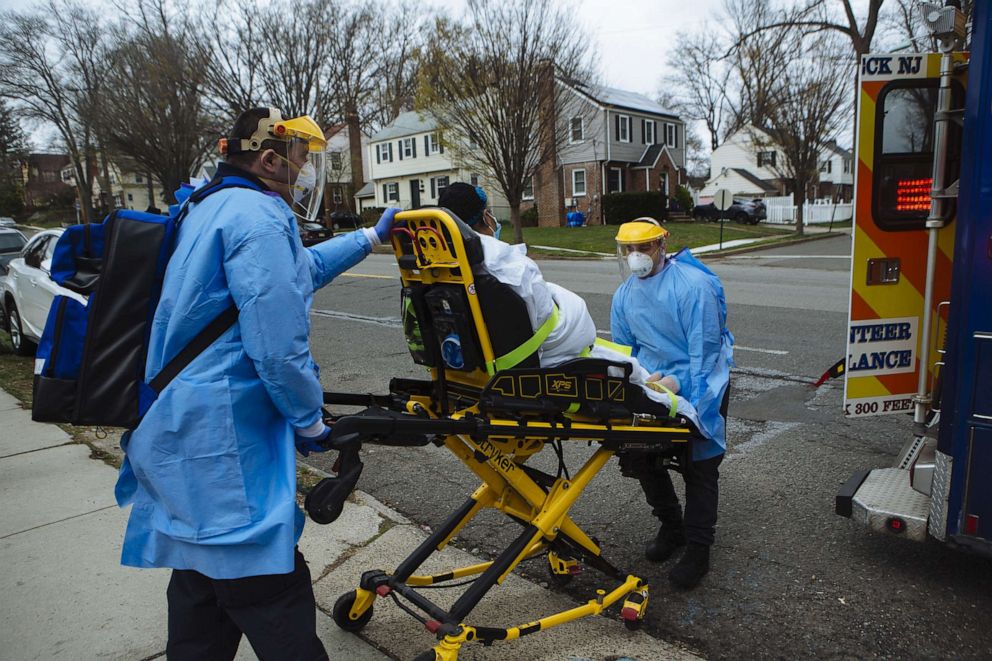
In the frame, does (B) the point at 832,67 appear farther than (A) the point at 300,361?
Yes

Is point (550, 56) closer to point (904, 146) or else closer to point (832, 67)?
point (832, 67)

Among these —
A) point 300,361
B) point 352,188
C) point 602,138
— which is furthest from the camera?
point 352,188

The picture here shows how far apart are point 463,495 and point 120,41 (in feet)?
130

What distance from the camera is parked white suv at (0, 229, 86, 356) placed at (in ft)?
29.0

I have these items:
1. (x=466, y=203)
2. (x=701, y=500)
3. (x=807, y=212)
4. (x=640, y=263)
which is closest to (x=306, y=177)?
(x=466, y=203)

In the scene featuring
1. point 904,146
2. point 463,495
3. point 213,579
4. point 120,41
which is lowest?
point 463,495

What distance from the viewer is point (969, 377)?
116 inches

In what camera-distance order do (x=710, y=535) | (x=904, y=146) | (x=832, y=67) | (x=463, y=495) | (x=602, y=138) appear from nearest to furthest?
(x=710, y=535) < (x=904, y=146) < (x=463, y=495) < (x=832, y=67) < (x=602, y=138)

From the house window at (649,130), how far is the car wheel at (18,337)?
132ft

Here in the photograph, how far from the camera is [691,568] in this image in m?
3.44

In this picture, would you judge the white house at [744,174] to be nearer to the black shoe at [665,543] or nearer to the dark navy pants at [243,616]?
the black shoe at [665,543]

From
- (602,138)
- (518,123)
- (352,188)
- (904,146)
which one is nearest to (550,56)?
(518,123)

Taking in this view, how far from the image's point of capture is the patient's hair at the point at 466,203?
9.20ft

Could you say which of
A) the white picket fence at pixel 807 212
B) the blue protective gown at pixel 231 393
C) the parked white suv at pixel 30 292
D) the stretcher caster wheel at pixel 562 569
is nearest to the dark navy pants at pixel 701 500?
the stretcher caster wheel at pixel 562 569
